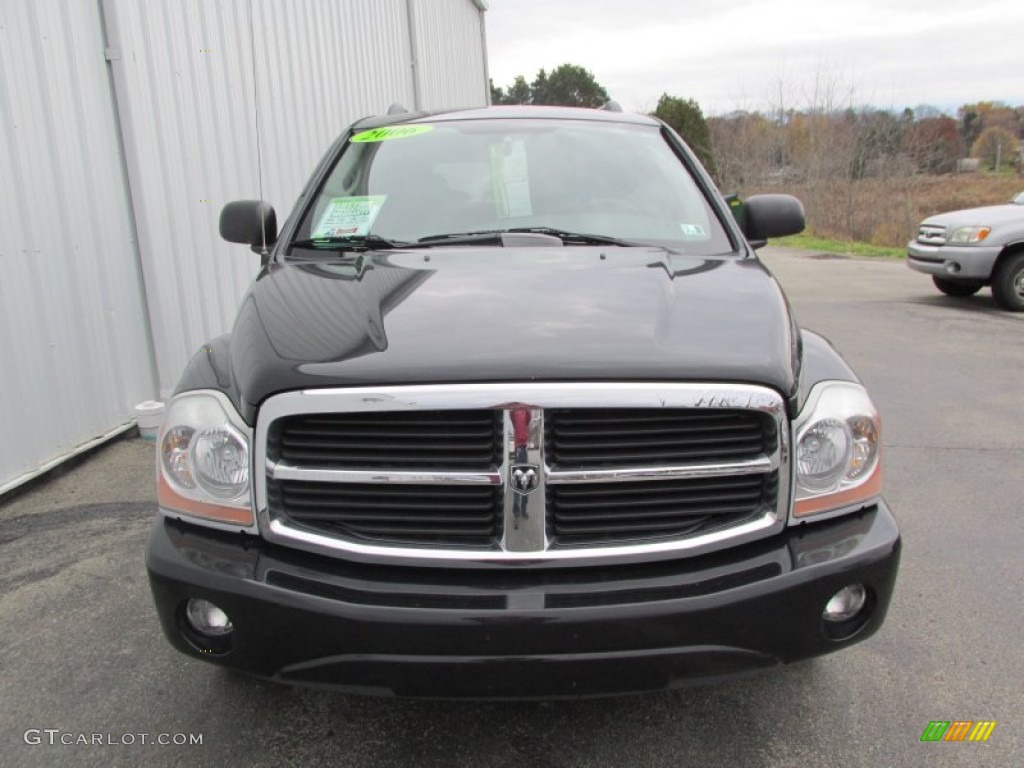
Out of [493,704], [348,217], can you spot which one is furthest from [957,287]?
[493,704]

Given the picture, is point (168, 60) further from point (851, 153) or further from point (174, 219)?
point (851, 153)

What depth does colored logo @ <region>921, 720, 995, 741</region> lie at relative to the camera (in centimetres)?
221

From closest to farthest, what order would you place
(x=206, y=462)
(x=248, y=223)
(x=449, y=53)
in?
1. (x=206, y=462)
2. (x=248, y=223)
3. (x=449, y=53)

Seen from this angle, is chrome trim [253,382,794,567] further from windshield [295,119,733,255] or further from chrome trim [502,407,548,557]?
windshield [295,119,733,255]

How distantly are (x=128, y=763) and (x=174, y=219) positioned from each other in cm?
390

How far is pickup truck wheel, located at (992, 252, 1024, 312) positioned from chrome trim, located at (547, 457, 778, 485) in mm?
8992

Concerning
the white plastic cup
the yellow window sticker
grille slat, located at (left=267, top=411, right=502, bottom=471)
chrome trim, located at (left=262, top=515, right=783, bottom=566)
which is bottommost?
the white plastic cup

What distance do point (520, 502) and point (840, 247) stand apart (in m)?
18.4

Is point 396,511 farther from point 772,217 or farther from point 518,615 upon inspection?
point 772,217

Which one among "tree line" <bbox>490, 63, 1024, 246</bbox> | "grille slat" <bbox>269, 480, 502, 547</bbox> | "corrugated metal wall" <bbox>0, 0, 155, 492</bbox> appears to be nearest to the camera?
"grille slat" <bbox>269, 480, 502, 547</bbox>

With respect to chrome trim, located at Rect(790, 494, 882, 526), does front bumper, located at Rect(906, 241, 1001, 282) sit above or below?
below

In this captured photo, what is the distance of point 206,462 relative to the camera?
1.94m

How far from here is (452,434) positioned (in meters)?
1.80

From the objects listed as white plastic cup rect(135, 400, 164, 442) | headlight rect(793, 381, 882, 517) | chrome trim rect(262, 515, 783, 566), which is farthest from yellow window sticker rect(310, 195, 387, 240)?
white plastic cup rect(135, 400, 164, 442)
